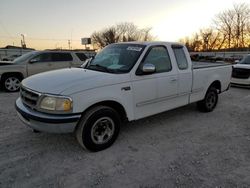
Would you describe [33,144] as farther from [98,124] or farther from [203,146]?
[203,146]

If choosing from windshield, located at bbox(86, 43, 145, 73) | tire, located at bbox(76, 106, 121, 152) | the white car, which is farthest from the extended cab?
the white car

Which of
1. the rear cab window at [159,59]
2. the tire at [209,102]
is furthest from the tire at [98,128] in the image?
the tire at [209,102]

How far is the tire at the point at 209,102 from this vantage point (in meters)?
5.72

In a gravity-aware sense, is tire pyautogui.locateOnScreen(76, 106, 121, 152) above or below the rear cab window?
below

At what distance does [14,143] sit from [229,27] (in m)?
62.1

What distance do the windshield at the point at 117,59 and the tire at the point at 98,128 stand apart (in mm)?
823

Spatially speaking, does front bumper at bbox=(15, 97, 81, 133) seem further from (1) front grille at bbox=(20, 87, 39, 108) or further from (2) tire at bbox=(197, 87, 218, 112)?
(2) tire at bbox=(197, 87, 218, 112)

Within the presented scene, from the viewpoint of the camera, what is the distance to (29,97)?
3.44 meters

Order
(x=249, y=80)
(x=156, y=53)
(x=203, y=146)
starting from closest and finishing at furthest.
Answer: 1. (x=203, y=146)
2. (x=156, y=53)
3. (x=249, y=80)

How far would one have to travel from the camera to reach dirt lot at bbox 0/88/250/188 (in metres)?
2.90

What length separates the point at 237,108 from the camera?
6.29m

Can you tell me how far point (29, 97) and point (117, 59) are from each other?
1.76 metres

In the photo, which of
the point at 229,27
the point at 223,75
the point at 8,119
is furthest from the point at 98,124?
the point at 229,27

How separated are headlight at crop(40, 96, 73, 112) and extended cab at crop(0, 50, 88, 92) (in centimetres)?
629
